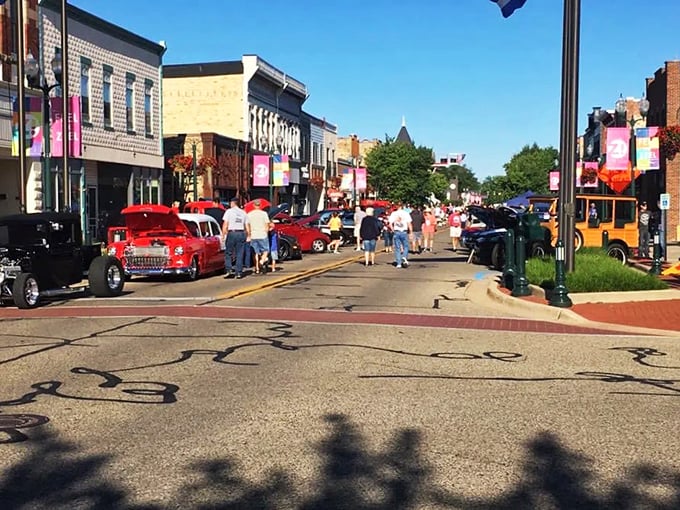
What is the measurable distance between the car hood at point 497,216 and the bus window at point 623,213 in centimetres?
287

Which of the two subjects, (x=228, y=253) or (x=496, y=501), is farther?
(x=228, y=253)

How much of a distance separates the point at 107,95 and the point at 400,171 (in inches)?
1781

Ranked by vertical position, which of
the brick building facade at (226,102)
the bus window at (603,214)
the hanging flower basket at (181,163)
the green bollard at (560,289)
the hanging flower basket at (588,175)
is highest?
the brick building facade at (226,102)

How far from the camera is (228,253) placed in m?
19.2

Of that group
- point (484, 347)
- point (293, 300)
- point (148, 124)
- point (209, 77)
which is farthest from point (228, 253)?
point (209, 77)

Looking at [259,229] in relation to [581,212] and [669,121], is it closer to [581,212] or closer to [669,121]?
[581,212]

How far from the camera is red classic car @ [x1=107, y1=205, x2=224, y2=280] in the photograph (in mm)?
17875

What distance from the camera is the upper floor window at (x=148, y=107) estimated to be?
3525 centimetres

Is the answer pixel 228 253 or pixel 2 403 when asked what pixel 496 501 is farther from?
pixel 228 253

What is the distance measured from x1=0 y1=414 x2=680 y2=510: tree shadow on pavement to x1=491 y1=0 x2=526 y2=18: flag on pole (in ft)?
39.6

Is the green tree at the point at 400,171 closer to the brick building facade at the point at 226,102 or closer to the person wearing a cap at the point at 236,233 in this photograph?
the brick building facade at the point at 226,102

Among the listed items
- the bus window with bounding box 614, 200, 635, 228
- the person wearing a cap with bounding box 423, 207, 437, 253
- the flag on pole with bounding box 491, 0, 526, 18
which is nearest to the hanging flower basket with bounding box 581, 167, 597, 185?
the person wearing a cap with bounding box 423, 207, 437, 253

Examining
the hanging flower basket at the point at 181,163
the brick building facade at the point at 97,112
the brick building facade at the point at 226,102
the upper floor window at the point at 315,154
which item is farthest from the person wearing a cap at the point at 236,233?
the upper floor window at the point at 315,154

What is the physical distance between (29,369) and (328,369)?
9.74ft
